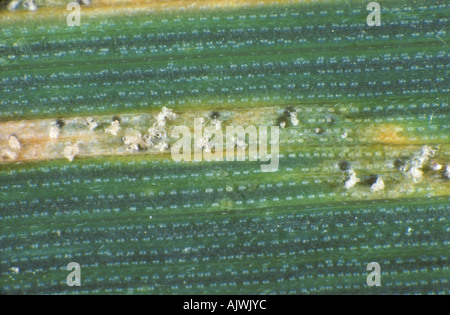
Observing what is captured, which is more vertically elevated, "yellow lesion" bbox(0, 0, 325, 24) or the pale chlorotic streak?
"yellow lesion" bbox(0, 0, 325, 24)

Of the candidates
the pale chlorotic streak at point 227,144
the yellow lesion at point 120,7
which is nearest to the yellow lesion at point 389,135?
the pale chlorotic streak at point 227,144

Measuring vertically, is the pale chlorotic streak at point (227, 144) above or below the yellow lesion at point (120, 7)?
below

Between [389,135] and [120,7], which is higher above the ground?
[120,7]

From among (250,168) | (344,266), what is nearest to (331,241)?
(344,266)

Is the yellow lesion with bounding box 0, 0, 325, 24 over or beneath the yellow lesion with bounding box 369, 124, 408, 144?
over

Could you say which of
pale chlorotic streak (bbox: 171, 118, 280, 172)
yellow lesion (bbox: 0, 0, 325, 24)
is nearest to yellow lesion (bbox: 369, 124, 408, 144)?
pale chlorotic streak (bbox: 171, 118, 280, 172)

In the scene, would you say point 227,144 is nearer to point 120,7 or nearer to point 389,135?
point 389,135

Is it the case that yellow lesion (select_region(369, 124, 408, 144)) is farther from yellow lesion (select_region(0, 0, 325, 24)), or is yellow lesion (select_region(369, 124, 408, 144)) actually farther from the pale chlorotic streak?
yellow lesion (select_region(0, 0, 325, 24))

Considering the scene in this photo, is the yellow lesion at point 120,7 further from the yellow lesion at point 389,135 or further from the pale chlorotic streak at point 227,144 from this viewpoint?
the yellow lesion at point 389,135

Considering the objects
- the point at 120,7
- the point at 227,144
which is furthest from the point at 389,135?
the point at 120,7

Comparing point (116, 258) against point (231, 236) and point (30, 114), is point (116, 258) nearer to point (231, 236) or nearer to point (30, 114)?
point (231, 236)

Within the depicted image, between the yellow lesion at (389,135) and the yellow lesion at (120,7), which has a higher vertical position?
the yellow lesion at (120,7)
